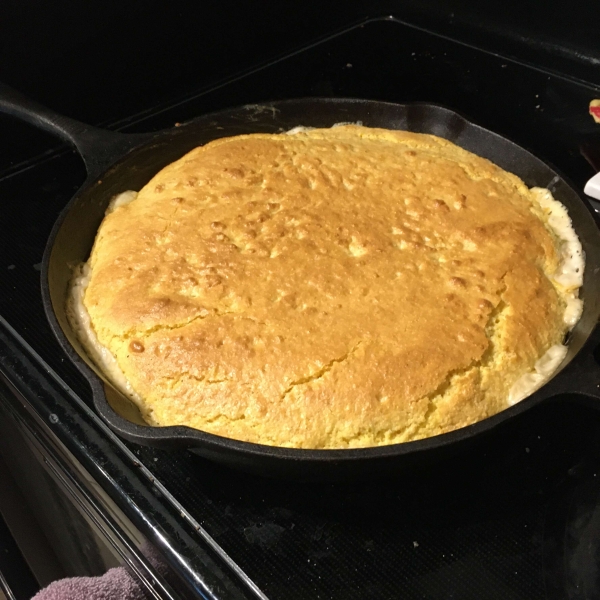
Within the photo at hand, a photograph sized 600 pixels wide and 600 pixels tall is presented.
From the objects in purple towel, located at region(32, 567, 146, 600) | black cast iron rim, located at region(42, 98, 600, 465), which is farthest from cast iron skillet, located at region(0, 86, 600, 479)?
purple towel, located at region(32, 567, 146, 600)

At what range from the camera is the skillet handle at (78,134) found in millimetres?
1284

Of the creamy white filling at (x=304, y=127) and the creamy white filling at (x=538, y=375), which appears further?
the creamy white filling at (x=304, y=127)

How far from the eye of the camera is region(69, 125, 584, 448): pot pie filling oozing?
0.94 metres

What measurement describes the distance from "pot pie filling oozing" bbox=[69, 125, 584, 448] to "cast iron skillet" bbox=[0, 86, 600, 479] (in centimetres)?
4

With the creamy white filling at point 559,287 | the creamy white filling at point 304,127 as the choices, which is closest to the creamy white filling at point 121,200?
the creamy white filling at point 559,287

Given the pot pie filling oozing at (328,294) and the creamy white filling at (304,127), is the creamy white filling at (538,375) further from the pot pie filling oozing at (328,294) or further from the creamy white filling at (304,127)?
the creamy white filling at (304,127)

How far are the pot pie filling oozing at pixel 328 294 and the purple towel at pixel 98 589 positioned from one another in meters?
0.34

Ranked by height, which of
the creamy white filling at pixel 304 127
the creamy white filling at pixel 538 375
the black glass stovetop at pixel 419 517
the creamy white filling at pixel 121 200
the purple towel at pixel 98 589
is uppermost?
the creamy white filling at pixel 121 200

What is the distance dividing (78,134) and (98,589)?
0.91 m

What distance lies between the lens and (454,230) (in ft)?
3.87

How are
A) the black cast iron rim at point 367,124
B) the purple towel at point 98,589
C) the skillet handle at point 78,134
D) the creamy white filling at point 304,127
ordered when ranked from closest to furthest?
the black cast iron rim at point 367,124 → the purple towel at point 98,589 → the skillet handle at point 78,134 → the creamy white filling at point 304,127

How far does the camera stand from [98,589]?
106 cm

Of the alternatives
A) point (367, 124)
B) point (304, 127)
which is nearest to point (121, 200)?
point (304, 127)

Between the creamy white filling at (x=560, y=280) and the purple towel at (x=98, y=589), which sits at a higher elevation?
the creamy white filling at (x=560, y=280)
